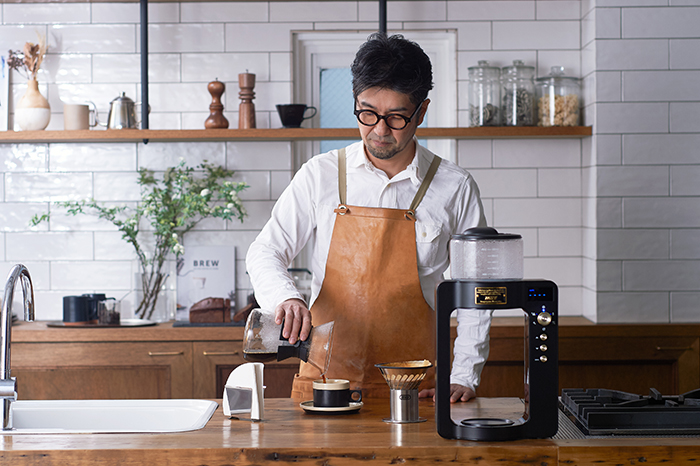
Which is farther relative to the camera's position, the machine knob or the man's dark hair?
the man's dark hair

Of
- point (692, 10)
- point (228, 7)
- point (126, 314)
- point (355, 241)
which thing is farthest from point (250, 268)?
point (692, 10)

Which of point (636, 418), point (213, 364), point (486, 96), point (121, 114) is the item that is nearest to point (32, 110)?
point (121, 114)

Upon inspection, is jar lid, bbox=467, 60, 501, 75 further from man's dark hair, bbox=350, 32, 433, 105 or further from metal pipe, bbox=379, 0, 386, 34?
man's dark hair, bbox=350, 32, 433, 105

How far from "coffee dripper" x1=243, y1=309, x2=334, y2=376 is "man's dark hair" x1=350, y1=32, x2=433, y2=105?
74cm

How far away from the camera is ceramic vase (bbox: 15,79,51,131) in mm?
3289

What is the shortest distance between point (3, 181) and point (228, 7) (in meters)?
1.46

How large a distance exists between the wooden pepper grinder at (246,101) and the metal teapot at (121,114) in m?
0.52

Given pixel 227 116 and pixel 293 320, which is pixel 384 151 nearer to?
pixel 293 320

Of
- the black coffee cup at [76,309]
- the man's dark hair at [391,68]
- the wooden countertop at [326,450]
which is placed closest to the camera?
the wooden countertop at [326,450]

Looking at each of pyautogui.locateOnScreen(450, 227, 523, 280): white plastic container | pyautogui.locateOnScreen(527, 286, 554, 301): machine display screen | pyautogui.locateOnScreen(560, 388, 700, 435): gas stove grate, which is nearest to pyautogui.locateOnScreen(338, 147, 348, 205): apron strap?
pyautogui.locateOnScreen(450, 227, 523, 280): white plastic container

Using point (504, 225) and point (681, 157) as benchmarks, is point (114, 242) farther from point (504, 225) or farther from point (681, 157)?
point (681, 157)

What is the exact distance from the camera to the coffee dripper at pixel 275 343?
1.68m

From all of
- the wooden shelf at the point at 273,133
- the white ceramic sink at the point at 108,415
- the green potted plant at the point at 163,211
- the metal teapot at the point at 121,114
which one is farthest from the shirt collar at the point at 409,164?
the metal teapot at the point at 121,114

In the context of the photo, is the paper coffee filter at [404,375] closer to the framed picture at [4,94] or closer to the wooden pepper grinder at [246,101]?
the wooden pepper grinder at [246,101]
